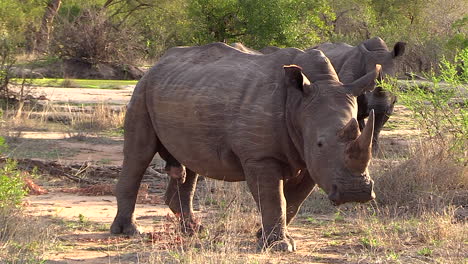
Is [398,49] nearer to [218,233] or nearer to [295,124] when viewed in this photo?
[218,233]

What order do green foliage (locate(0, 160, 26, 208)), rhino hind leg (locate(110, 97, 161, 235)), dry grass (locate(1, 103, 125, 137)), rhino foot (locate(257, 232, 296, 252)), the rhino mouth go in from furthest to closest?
dry grass (locate(1, 103, 125, 137)) → rhino hind leg (locate(110, 97, 161, 235)) → green foliage (locate(0, 160, 26, 208)) → rhino foot (locate(257, 232, 296, 252)) → the rhino mouth

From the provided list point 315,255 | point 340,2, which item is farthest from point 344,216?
point 340,2

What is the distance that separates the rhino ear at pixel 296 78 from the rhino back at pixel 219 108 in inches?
7.3

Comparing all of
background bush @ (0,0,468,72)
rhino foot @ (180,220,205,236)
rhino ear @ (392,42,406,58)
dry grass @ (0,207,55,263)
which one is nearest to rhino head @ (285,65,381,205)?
rhino foot @ (180,220,205,236)

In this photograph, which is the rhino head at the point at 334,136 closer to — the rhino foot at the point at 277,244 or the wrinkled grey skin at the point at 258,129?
the wrinkled grey skin at the point at 258,129

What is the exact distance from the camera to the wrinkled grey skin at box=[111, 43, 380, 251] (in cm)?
662

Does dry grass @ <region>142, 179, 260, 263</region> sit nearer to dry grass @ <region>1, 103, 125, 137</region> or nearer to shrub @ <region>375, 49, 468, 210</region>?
shrub @ <region>375, 49, 468, 210</region>

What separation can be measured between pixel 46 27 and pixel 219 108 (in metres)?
31.1

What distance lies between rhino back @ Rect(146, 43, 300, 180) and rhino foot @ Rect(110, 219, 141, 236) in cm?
78

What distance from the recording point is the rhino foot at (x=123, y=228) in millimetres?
8203

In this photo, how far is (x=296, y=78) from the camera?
23.0 ft

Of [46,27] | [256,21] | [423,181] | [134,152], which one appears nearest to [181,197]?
[134,152]

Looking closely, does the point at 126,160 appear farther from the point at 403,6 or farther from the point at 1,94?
the point at 403,6

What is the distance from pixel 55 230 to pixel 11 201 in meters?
0.45
